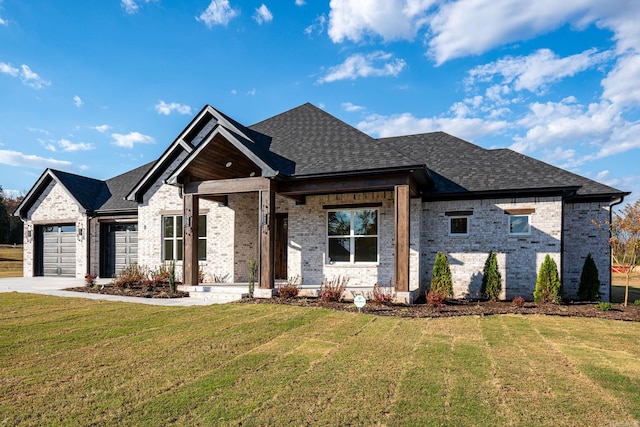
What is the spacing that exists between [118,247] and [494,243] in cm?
1569

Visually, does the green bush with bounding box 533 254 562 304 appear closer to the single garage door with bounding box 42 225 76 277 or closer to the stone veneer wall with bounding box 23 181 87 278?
the stone veneer wall with bounding box 23 181 87 278

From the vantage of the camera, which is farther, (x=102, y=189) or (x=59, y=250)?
(x=102, y=189)

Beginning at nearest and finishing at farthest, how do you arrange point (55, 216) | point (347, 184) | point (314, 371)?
point (314, 371) < point (347, 184) < point (55, 216)

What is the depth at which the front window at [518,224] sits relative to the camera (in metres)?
11.6

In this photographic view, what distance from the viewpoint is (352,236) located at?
12531mm

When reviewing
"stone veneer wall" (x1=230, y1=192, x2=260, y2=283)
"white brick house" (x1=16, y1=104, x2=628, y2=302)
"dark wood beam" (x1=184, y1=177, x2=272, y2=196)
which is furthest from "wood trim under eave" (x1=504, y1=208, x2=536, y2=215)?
"stone veneer wall" (x1=230, y1=192, x2=260, y2=283)

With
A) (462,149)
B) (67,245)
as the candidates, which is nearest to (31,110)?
(67,245)

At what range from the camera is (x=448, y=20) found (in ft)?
33.4

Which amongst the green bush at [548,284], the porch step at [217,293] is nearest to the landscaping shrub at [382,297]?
the porch step at [217,293]

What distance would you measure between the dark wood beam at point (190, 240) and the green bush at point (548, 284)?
10.4 m

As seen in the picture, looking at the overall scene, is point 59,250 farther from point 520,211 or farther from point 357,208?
point 520,211

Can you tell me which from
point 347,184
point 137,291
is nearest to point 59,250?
point 137,291

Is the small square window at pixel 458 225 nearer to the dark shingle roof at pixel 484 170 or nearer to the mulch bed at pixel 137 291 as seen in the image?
the dark shingle roof at pixel 484 170

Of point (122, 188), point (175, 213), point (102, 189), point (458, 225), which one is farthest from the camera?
point (102, 189)
